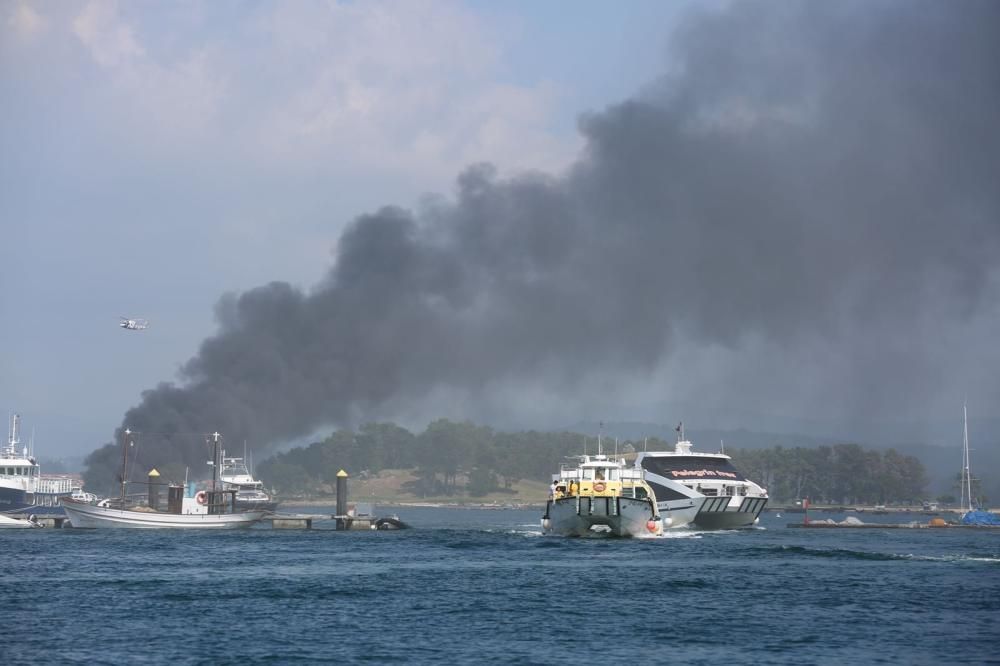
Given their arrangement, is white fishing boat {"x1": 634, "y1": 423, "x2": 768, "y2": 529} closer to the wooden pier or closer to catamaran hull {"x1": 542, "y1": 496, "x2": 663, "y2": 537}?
catamaran hull {"x1": 542, "y1": 496, "x2": 663, "y2": 537}

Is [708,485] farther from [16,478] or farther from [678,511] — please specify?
[16,478]

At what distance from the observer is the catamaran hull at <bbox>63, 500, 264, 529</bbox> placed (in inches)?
4648

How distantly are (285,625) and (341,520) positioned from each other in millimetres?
72749

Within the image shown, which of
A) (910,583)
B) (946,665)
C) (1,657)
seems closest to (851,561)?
(910,583)

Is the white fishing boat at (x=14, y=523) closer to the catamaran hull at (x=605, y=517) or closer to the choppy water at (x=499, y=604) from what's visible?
the choppy water at (x=499, y=604)

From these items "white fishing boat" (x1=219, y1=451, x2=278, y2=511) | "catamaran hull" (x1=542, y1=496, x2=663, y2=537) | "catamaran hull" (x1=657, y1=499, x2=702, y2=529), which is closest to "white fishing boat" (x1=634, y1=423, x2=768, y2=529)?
"catamaran hull" (x1=657, y1=499, x2=702, y2=529)

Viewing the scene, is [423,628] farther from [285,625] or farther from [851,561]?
[851,561]

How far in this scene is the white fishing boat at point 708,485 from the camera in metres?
122

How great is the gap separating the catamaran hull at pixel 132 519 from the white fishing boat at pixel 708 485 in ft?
142

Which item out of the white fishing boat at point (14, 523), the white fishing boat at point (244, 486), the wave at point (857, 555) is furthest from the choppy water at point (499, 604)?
the white fishing boat at point (244, 486)

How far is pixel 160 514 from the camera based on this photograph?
118188mm

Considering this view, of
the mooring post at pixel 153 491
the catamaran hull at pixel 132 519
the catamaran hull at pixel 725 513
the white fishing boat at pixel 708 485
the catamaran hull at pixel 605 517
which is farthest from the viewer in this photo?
the mooring post at pixel 153 491

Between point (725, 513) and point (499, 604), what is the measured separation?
68.3 metres

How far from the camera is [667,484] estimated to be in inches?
4803
